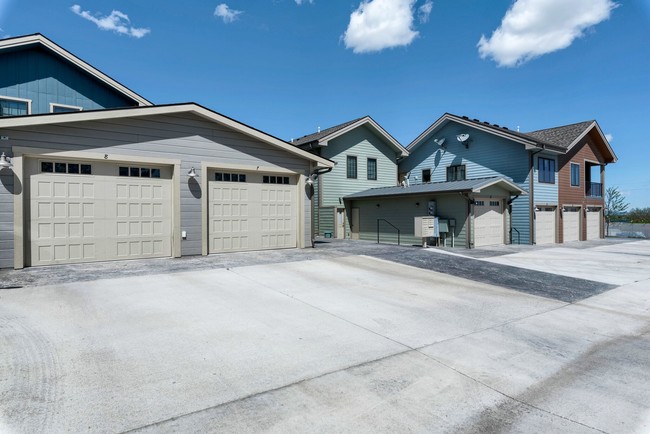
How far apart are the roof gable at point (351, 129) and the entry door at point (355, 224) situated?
4.30 metres

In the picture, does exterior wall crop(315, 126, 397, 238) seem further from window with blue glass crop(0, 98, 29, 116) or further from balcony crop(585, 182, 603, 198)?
balcony crop(585, 182, 603, 198)

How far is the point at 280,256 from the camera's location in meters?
10.7

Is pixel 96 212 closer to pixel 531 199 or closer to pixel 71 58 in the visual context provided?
pixel 71 58

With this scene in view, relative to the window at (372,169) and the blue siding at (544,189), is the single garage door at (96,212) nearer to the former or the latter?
the window at (372,169)

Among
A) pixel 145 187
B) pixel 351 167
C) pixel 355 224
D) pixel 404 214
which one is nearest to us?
pixel 145 187

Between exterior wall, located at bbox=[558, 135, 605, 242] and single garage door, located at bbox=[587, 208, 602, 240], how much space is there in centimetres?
47


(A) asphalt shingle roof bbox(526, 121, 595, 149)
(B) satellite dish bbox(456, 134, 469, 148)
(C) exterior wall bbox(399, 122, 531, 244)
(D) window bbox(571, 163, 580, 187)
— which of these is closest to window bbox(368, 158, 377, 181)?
(C) exterior wall bbox(399, 122, 531, 244)

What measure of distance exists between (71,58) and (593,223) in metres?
28.5

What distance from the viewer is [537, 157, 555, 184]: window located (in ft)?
58.5

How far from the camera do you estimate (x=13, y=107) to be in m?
11.9

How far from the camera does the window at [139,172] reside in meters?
9.50

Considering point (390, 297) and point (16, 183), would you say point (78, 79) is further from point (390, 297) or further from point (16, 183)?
point (390, 297)

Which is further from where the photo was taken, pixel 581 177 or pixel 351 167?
pixel 581 177

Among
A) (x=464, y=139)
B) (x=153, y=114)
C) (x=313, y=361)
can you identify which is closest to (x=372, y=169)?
(x=464, y=139)
